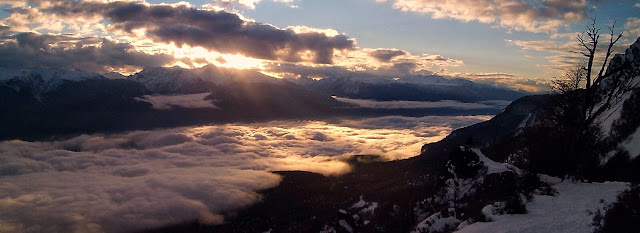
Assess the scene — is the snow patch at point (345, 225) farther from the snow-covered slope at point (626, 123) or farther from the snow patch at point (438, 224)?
the snow-covered slope at point (626, 123)

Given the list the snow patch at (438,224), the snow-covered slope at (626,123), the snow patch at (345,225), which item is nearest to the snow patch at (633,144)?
the snow-covered slope at (626,123)

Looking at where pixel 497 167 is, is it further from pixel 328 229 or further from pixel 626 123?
pixel 626 123

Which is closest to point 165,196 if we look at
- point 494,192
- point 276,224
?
point 276,224

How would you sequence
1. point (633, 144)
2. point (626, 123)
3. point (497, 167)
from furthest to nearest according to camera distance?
point (626, 123)
point (633, 144)
point (497, 167)

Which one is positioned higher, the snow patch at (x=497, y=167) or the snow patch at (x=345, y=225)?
the snow patch at (x=497, y=167)

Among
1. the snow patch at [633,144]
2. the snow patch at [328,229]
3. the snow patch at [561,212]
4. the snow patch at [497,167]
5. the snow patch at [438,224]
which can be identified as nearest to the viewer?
the snow patch at [561,212]

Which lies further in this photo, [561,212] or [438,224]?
[438,224]

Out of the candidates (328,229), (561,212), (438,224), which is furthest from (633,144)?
(328,229)

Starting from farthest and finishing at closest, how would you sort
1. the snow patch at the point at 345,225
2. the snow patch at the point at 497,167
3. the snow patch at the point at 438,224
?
the snow patch at the point at 345,225, the snow patch at the point at 497,167, the snow patch at the point at 438,224

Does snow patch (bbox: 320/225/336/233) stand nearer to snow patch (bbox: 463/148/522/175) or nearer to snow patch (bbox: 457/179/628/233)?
snow patch (bbox: 463/148/522/175)

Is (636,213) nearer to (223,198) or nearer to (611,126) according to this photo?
(611,126)

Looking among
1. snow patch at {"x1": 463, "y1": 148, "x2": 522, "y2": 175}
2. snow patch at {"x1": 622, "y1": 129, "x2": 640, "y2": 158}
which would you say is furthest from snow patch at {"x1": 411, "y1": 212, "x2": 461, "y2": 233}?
snow patch at {"x1": 622, "y1": 129, "x2": 640, "y2": 158}
